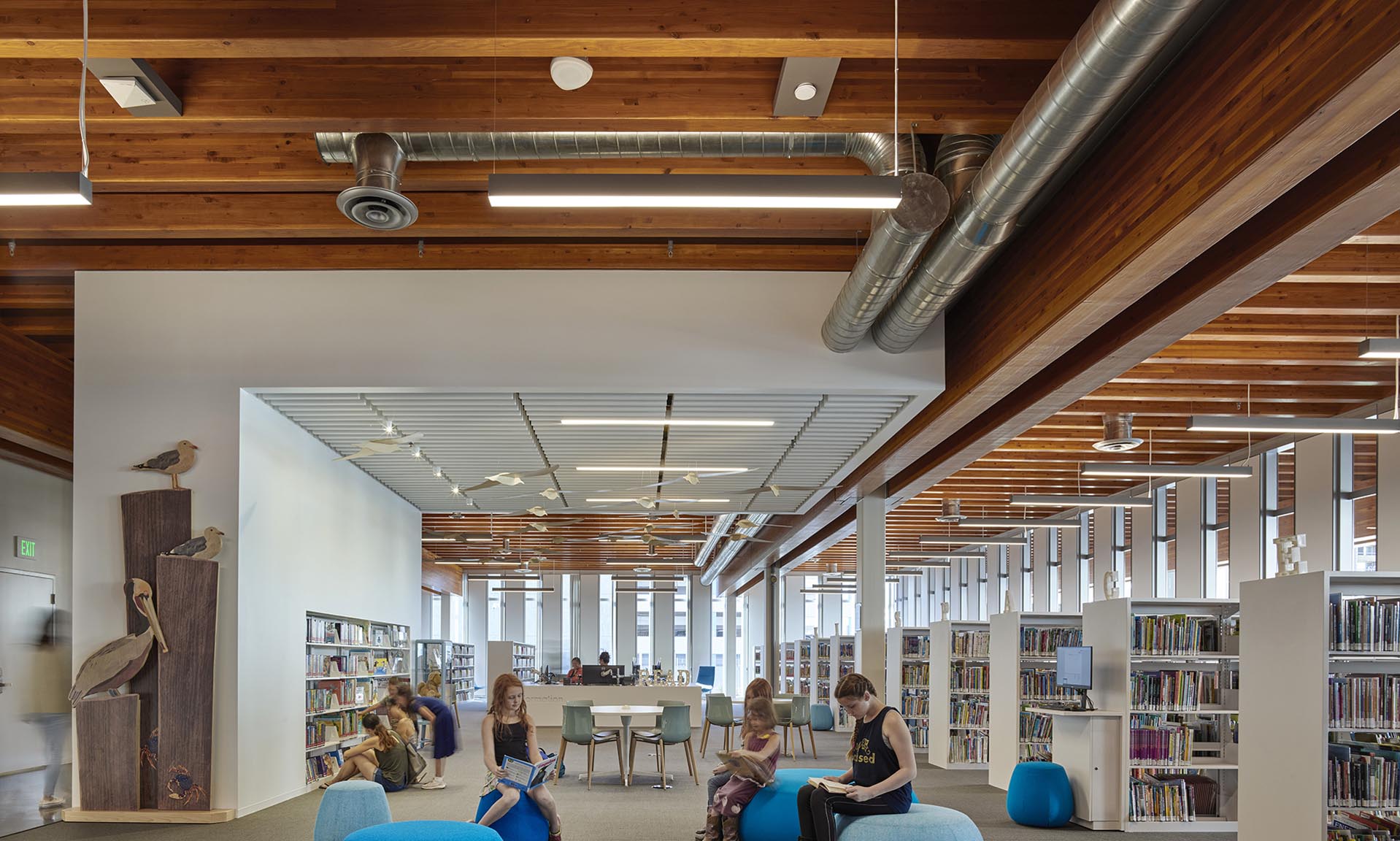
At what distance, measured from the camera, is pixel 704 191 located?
4.38 metres

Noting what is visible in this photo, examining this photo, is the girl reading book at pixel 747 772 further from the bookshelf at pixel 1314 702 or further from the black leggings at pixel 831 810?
the bookshelf at pixel 1314 702

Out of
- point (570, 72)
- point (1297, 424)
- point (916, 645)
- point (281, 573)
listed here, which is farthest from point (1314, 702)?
point (916, 645)

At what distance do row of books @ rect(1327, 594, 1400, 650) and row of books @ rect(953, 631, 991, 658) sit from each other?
6773mm

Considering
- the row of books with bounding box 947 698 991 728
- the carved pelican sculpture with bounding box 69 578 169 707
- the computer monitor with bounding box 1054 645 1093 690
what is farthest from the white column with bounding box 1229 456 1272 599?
the carved pelican sculpture with bounding box 69 578 169 707

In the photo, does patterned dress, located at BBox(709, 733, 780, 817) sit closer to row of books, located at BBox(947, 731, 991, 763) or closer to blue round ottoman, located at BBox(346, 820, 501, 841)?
blue round ottoman, located at BBox(346, 820, 501, 841)

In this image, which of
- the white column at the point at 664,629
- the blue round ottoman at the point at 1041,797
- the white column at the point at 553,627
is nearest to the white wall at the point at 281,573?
the blue round ottoman at the point at 1041,797

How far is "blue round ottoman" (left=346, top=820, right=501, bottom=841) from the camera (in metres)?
5.92

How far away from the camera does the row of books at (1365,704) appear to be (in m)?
6.96

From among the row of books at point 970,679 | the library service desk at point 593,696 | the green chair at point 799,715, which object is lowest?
the library service desk at point 593,696

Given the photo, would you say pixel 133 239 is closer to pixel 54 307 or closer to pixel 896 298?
pixel 54 307

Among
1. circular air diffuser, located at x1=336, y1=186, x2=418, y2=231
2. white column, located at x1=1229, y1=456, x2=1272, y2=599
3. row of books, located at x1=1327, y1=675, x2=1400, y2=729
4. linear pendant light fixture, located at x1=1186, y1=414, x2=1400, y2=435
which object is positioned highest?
circular air diffuser, located at x1=336, y1=186, x2=418, y2=231

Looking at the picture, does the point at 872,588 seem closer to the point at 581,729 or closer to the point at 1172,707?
the point at 581,729

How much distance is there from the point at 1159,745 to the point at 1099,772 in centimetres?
55

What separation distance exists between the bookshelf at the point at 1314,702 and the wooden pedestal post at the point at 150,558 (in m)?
7.52
